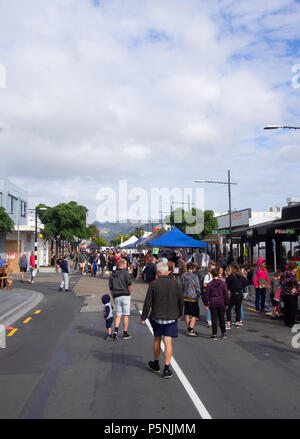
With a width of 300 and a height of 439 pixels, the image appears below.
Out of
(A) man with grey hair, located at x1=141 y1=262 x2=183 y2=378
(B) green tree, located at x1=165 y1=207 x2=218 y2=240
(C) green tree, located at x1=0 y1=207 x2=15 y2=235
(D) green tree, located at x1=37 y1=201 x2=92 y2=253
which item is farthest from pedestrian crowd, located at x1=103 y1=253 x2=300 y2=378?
(B) green tree, located at x1=165 y1=207 x2=218 y2=240

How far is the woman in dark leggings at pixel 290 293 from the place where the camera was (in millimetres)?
11477

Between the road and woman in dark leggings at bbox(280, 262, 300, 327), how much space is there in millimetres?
551

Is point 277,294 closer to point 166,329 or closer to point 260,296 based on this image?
point 260,296

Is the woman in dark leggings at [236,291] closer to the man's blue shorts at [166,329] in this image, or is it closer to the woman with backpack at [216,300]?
the woman with backpack at [216,300]

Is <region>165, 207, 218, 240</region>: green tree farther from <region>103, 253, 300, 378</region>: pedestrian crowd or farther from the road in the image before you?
the road

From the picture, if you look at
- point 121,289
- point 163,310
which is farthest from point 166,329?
point 121,289

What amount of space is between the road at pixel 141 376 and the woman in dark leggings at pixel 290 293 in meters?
0.55

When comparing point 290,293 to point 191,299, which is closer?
point 191,299

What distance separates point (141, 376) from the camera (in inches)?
262

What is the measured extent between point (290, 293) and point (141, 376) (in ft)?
20.6

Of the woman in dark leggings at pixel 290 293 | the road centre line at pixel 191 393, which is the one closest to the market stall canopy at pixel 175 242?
the woman in dark leggings at pixel 290 293

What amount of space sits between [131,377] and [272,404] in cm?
215

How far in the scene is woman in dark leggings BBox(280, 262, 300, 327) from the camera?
37.7 feet

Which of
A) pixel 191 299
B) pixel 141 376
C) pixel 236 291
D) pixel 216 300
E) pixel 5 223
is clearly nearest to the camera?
pixel 141 376
